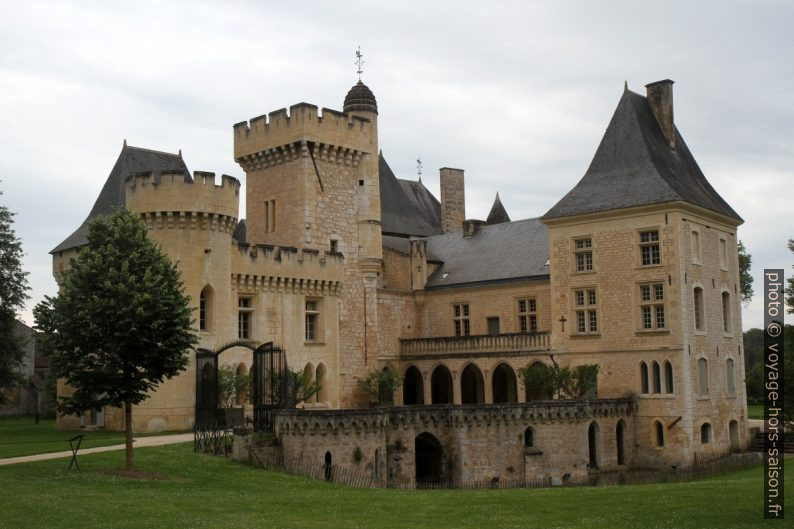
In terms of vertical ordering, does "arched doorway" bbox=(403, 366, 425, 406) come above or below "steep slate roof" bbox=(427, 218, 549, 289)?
below

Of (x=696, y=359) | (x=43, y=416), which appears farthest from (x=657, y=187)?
(x=43, y=416)

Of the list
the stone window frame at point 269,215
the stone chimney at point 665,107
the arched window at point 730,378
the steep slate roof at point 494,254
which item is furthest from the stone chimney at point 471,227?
the arched window at point 730,378

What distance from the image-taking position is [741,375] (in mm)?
44125

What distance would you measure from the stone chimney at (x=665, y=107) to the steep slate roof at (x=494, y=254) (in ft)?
25.8

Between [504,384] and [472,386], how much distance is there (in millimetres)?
2124

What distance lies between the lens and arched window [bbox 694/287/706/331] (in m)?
41.1

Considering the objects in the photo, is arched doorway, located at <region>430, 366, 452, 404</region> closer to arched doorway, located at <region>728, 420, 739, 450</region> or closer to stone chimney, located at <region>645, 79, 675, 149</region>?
arched doorway, located at <region>728, 420, 739, 450</region>

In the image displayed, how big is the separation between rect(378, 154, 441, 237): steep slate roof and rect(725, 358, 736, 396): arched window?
67.9 ft

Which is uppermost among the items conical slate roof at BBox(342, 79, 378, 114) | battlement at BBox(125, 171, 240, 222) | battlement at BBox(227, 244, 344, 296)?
conical slate roof at BBox(342, 79, 378, 114)

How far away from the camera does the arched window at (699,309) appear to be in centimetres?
4109

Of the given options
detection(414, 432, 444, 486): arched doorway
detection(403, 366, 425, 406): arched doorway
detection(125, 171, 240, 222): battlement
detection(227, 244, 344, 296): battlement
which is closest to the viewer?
detection(414, 432, 444, 486): arched doorway

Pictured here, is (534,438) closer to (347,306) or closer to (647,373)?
(647,373)

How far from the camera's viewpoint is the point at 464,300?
5000 cm

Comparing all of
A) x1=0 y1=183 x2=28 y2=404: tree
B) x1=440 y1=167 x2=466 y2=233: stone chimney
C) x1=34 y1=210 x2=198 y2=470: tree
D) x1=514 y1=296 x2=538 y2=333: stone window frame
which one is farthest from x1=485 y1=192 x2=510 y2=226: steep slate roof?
x1=34 y1=210 x2=198 y2=470: tree
